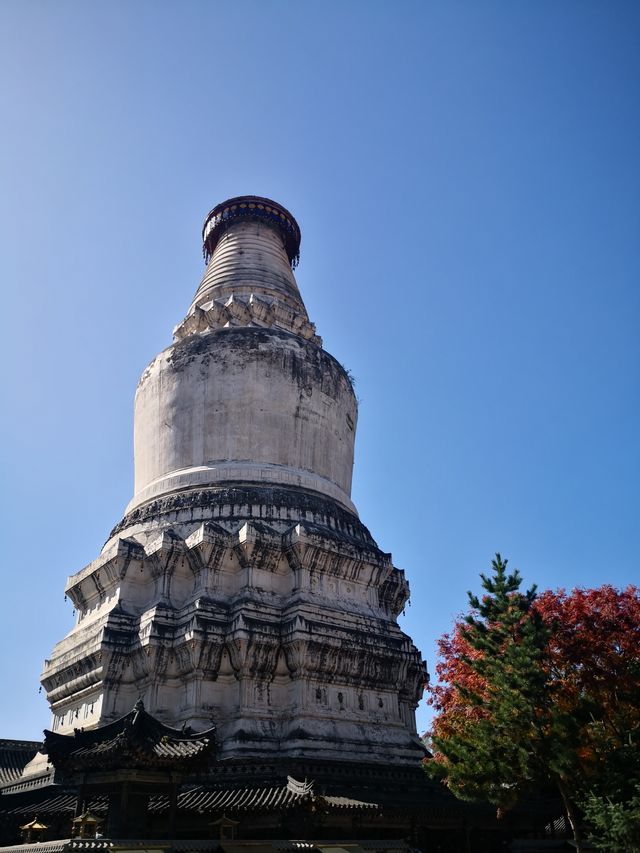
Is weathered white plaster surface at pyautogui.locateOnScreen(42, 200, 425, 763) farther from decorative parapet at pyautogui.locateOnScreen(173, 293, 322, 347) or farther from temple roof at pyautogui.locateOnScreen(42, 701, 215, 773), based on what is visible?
temple roof at pyautogui.locateOnScreen(42, 701, 215, 773)

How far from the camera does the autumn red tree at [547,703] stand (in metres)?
13.7

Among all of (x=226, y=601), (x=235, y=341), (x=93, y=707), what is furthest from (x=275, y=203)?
(x=93, y=707)

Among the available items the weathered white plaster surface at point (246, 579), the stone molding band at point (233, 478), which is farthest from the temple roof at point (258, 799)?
the stone molding band at point (233, 478)

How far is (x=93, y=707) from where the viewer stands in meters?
19.2

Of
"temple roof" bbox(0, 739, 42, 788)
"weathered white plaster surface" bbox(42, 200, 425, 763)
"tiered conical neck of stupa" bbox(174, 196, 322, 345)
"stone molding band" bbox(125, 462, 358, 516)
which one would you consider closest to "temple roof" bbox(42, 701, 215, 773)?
"weathered white plaster surface" bbox(42, 200, 425, 763)

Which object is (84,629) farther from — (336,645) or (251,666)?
(336,645)

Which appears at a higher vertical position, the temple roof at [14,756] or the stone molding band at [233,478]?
the stone molding band at [233,478]

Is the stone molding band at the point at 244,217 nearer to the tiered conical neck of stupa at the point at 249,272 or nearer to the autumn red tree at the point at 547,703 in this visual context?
the tiered conical neck of stupa at the point at 249,272

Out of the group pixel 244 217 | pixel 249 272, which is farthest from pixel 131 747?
pixel 244 217

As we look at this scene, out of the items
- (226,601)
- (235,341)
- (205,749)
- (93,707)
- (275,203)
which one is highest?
(275,203)

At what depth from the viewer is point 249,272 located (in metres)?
29.2

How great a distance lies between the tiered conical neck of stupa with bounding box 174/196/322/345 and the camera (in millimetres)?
26953

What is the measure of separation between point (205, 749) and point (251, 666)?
5141mm

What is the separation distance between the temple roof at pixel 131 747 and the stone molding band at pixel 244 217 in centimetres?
2349
